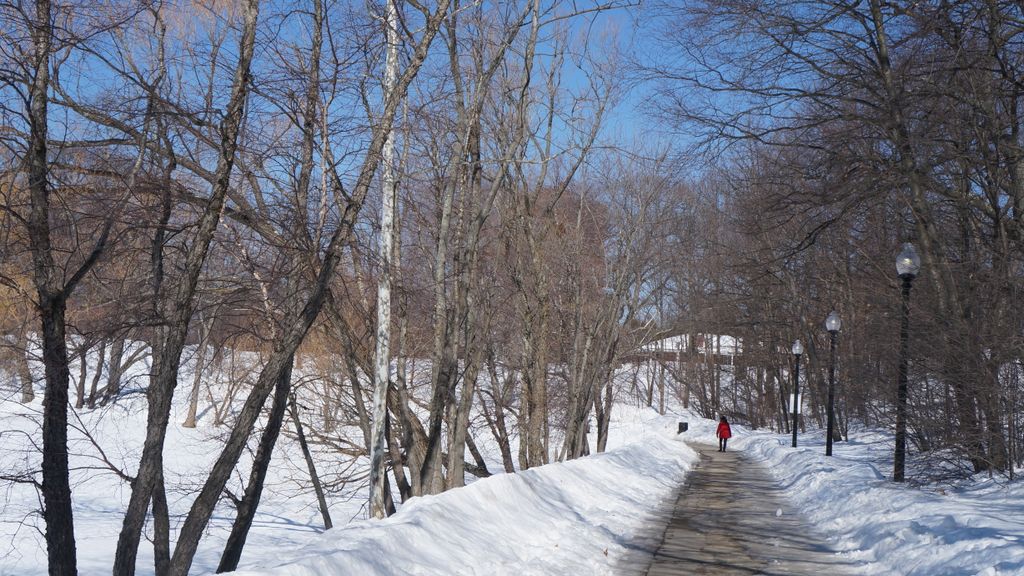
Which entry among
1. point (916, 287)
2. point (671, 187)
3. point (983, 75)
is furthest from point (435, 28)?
point (671, 187)

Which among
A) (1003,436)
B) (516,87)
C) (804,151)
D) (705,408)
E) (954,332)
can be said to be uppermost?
(516,87)

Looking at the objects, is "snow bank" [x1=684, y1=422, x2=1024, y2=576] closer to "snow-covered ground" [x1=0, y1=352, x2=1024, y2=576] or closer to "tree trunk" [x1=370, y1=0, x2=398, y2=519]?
"snow-covered ground" [x1=0, y1=352, x2=1024, y2=576]

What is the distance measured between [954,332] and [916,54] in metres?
4.13

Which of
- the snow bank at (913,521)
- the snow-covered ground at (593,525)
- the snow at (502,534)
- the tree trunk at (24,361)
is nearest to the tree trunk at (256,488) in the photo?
the snow-covered ground at (593,525)

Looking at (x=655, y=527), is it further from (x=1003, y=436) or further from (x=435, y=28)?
(x=435, y=28)

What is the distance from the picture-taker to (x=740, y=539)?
11031 mm

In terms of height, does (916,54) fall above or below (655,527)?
above

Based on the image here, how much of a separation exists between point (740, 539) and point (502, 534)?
365 cm

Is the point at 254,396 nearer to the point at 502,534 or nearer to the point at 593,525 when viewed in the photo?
the point at 502,534

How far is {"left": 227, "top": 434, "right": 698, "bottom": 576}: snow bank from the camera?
6.55m

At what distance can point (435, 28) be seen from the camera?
36.8ft

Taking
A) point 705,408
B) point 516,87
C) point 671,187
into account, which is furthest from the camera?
point 705,408

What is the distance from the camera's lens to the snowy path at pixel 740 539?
9.03 meters

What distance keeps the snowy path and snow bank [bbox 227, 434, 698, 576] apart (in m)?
0.51
